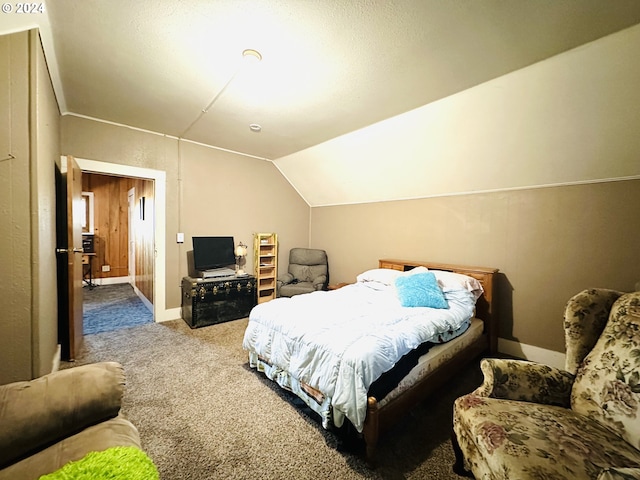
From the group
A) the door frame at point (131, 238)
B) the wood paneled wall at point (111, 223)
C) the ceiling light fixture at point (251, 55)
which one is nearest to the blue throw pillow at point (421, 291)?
the ceiling light fixture at point (251, 55)

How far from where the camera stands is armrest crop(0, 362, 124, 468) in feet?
3.00

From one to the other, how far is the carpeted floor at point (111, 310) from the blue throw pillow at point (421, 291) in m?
3.49

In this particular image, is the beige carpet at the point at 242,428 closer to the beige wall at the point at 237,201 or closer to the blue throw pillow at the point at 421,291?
the blue throw pillow at the point at 421,291

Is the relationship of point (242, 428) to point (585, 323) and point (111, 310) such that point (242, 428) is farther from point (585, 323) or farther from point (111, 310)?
point (111, 310)

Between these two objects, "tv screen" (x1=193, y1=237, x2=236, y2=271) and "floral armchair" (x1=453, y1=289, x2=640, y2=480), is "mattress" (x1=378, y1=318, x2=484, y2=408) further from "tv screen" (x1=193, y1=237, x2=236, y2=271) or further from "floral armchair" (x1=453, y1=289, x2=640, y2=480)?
"tv screen" (x1=193, y1=237, x2=236, y2=271)

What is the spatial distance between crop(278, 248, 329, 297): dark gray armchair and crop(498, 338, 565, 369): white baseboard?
99.4 inches

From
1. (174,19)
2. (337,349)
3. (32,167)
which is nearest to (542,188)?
(337,349)

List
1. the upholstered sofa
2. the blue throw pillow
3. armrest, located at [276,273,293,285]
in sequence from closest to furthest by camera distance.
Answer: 1. the upholstered sofa
2. the blue throw pillow
3. armrest, located at [276,273,293,285]

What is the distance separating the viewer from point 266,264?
447 cm

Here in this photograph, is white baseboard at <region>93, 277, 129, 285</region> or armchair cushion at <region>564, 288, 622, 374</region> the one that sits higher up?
armchair cushion at <region>564, 288, 622, 374</region>

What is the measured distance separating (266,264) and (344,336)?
2.95 meters

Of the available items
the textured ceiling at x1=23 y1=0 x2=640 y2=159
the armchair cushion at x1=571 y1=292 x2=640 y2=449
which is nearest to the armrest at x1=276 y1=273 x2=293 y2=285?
the textured ceiling at x1=23 y1=0 x2=640 y2=159

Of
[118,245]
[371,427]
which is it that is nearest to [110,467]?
[371,427]

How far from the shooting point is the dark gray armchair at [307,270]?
4402 mm
